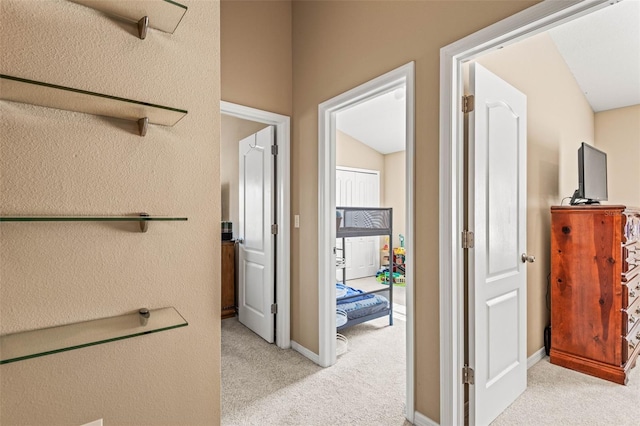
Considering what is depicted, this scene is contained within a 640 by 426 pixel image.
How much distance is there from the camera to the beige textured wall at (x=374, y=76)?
177cm

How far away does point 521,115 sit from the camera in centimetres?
218

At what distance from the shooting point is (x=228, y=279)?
3811 millimetres

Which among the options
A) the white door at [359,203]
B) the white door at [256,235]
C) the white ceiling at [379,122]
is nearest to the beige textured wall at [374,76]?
the white door at [256,235]

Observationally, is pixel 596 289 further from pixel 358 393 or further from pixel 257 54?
pixel 257 54

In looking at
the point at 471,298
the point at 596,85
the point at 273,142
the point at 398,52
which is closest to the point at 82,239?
the point at 471,298

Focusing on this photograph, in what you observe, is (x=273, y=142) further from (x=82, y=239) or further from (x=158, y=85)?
(x=82, y=239)

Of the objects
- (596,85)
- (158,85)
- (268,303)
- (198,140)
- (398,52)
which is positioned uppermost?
(596,85)

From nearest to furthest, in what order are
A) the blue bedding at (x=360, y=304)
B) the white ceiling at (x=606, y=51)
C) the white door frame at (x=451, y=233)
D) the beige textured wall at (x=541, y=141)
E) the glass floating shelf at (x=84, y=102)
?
the glass floating shelf at (x=84, y=102) < the white door frame at (x=451, y=233) < the beige textured wall at (x=541, y=141) < the white ceiling at (x=606, y=51) < the blue bedding at (x=360, y=304)

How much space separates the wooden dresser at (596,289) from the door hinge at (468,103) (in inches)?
60.9

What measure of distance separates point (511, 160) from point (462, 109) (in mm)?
598

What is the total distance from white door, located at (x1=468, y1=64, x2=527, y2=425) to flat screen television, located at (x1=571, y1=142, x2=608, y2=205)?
916 mm

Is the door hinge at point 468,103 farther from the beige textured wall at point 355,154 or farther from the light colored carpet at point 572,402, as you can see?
the beige textured wall at point 355,154

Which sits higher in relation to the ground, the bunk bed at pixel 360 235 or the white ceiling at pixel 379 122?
the white ceiling at pixel 379 122

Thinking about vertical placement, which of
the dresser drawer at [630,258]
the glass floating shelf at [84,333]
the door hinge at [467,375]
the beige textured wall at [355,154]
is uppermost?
the beige textured wall at [355,154]
